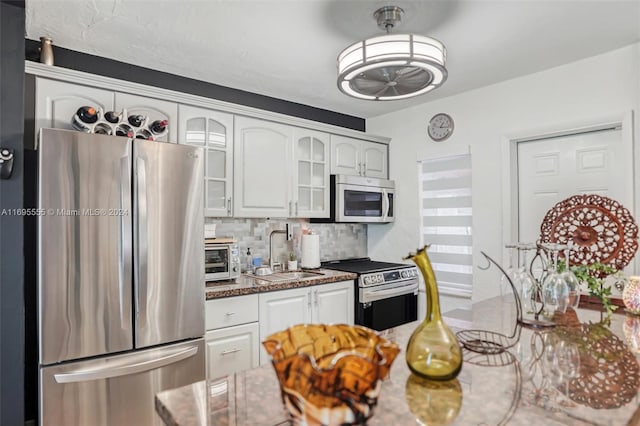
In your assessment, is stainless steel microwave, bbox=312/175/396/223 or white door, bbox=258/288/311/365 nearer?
white door, bbox=258/288/311/365

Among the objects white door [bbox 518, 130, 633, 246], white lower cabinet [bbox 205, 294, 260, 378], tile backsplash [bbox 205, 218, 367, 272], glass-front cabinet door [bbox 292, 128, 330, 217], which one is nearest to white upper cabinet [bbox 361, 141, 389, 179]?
glass-front cabinet door [bbox 292, 128, 330, 217]

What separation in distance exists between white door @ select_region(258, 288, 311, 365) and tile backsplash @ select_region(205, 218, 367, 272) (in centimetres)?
65

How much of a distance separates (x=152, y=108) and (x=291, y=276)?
1.66 m

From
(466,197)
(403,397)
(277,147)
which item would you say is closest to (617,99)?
(466,197)

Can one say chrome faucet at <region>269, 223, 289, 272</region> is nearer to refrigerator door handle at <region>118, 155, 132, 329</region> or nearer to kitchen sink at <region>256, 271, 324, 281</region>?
kitchen sink at <region>256, 271, 324, 281</region>

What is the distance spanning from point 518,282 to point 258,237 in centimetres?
231

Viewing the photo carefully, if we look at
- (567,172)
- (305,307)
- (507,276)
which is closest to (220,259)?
(305,307)

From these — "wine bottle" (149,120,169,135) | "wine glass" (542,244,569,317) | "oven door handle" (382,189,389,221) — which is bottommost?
"wine glass" (542,244,569,317)

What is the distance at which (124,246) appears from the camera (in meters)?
2.06

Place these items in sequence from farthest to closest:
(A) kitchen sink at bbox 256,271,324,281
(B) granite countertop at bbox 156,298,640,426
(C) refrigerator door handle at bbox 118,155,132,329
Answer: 1. (A) kitchen sink at bbox 256,271,324,281
2. (C) refrigerator door handle at bbox 118,155,132,329
3. (B) granite countertop at bbox 156,298,640,426

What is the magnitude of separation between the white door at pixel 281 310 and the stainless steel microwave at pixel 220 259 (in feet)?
1.04

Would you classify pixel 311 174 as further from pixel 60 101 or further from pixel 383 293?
pixel 60 101

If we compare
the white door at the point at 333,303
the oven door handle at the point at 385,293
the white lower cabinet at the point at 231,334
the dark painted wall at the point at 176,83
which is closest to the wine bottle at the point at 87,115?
the dark painted wall at the point at 176,83

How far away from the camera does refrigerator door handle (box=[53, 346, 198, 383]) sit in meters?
1.91
